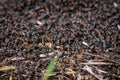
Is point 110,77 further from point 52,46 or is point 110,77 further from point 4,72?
point 4,72

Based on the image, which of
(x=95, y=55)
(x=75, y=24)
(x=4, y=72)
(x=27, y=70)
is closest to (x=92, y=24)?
(x=75, y=24)

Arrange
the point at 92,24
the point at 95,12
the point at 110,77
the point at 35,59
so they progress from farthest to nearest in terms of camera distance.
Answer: the point at 95,12
the point at 92,24
the point at 35,59
the point at 110,77

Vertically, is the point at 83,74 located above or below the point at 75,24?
below

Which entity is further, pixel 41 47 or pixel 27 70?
pixel 41 47

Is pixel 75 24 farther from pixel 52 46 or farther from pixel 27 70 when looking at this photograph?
pixel 27 70

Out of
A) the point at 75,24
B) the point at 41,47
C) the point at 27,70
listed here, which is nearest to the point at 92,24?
the point at 75,24

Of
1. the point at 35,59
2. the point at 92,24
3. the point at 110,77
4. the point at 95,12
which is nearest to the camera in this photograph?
the point at 110,77

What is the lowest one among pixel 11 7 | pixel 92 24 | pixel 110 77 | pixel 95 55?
pixel 110 77
